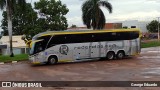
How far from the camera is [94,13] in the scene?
51875 millimetres

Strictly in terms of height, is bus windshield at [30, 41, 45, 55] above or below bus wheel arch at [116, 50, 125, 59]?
above

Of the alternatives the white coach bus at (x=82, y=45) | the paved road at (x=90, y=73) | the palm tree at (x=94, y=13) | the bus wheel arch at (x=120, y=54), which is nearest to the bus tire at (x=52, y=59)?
the white coach bus at (x=82, y=45)

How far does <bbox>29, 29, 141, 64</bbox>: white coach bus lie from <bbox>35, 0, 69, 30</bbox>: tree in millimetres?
32454

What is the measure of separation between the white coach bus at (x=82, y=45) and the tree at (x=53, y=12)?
106ft

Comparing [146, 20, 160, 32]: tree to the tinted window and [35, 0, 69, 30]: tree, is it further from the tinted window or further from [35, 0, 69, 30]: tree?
the tinted window

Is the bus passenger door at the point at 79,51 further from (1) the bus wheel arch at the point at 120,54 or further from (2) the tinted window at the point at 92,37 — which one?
(1) the bus wheel arch at the point at 120,54

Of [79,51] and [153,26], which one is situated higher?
[153,26]

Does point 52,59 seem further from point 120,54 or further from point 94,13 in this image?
point 94,13

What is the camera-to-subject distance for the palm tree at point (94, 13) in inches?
2019

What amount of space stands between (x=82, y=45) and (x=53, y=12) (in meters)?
34.0

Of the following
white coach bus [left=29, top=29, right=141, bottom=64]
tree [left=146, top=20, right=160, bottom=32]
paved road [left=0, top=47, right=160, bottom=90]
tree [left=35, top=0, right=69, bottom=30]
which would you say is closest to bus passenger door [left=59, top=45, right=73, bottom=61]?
white coach bus [left=29, top=29, right=141, bottom=64]

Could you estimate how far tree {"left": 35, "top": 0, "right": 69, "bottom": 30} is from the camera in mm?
63438

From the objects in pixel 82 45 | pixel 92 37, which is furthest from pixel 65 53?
pixel 92 37

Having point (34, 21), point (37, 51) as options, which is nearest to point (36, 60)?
point (37, 51)
